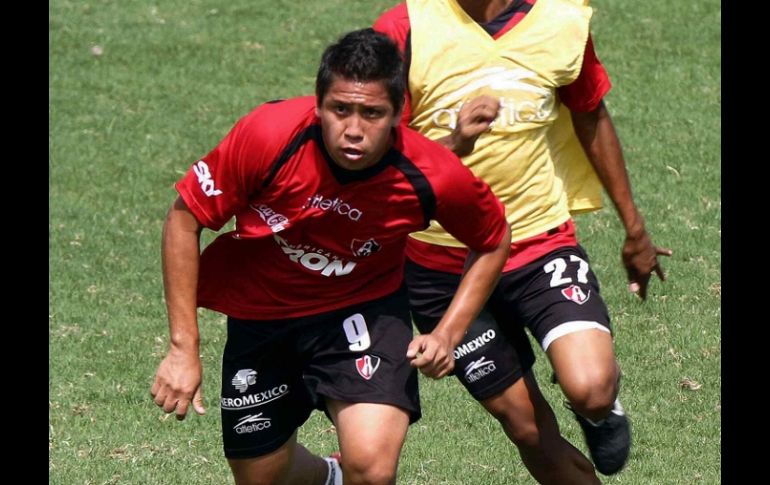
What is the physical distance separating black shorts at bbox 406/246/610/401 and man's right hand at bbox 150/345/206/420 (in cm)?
134

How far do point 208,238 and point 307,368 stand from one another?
15.9 feet

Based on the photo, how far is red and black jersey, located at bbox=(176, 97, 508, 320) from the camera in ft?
18.5

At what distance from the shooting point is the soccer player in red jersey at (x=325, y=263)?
5602mm

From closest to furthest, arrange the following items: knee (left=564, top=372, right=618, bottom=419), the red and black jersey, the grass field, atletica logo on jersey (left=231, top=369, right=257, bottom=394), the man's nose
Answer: the man's nose
the red and black jersey
atletica logo on jersey (left=231, top=369, right=257, bottom=394)
knee (left=564, top=372, right=618, bottom=419)
the grass field

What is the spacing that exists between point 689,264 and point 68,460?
448 cm

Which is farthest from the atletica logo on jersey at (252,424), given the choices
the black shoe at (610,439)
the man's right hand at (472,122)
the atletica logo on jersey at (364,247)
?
the black shoe at (610,439)

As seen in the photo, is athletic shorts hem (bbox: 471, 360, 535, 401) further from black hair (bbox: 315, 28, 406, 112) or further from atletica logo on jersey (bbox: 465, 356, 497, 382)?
black hair (bbox: 315, 28, 406, 112)

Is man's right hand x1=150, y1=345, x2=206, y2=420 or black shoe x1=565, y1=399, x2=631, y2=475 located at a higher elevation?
man's right hand x1=150, y1=345, x2=206, y2=420

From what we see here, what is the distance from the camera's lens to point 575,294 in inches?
253

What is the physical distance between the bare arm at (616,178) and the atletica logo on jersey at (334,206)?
1.38m

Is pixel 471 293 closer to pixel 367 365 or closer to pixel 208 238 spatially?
pixel 367 365

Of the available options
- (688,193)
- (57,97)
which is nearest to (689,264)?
(688,193)

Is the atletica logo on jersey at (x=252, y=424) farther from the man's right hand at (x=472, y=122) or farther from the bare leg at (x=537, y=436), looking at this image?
the man's right hand at (x=472, y=122)

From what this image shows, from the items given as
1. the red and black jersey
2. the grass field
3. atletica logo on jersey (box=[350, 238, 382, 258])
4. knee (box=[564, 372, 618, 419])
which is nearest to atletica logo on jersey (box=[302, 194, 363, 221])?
the red and black jersey
